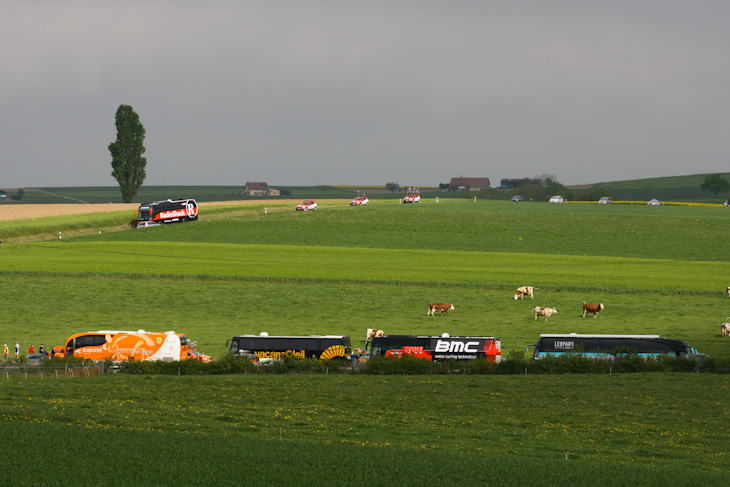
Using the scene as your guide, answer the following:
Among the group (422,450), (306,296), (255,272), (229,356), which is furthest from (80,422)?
(255,272)

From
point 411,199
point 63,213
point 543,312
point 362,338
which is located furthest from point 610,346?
point 411,199

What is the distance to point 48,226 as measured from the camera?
4360 inches

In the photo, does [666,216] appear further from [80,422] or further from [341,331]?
[80,422]

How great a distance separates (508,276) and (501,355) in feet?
99.0

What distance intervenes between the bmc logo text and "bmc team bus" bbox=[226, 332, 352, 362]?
480cm

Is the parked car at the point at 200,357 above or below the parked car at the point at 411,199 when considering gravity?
below

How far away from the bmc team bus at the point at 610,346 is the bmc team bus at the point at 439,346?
2514 millimetres

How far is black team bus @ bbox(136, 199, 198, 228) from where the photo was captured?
387 feet

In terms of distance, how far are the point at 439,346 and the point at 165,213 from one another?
8499 cm

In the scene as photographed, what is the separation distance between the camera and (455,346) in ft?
139

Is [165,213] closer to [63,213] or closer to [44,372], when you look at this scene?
[63,213]

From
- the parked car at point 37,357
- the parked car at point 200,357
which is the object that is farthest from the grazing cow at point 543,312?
the parked car at point 37,357

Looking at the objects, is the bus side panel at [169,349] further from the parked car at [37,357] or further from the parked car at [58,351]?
the parked car at [37,357]

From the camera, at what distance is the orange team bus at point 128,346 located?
138 ft
